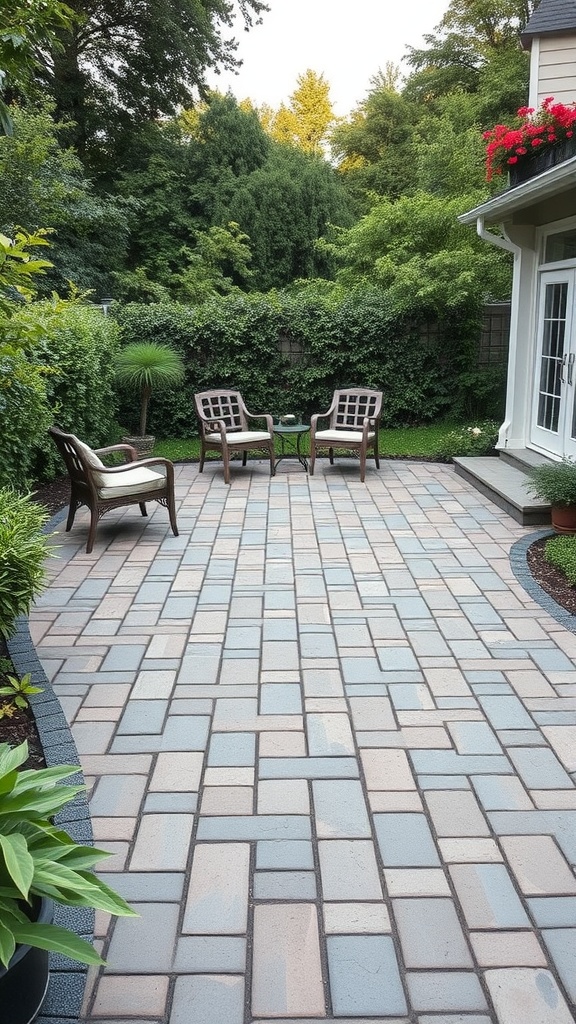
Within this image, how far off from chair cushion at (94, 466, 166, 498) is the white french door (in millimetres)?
3737

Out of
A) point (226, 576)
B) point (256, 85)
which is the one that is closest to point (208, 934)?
point (226, 576)

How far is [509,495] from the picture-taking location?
6.48 metres

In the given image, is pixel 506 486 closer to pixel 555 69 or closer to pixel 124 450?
pixel 124 450

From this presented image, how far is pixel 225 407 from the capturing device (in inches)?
343

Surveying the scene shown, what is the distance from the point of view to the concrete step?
606 cm

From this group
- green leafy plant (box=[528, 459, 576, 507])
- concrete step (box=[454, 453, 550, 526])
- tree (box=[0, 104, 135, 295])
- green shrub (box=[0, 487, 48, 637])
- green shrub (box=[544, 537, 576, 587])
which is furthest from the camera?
tree (box=[0, 104, 135, 295])

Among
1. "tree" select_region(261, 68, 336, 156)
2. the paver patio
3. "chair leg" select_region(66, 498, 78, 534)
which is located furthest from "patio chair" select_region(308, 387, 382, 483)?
"tree" select_region(261, 68, 336, 156)

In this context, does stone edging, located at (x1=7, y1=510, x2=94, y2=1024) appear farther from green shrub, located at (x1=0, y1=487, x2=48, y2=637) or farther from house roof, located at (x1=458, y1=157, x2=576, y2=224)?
house roof, located at (x1=458, y1=157, x2=576, y2=224)

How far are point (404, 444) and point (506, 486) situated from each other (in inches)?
118

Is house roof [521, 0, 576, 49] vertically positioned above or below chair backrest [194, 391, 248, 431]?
above

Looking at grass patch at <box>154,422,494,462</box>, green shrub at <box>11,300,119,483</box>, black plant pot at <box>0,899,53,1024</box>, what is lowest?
grass patch at <box>154,422,494,462</box>

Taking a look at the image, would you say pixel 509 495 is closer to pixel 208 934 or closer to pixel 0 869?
pixel 208 934

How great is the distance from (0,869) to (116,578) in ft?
11.0

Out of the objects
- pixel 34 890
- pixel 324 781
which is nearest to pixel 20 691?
pixel 324 781
